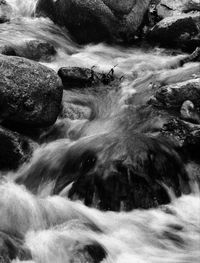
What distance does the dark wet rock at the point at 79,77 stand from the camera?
10.9 m

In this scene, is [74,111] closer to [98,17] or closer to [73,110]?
[73,110]

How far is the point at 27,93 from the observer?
870 centimetres

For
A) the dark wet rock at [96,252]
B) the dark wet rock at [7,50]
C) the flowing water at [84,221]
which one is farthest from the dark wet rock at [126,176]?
the dark wet rock at [7,50]

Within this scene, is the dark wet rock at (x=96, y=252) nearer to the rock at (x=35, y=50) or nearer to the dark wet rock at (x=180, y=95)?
the dark wet rock at (x=180, y=95)

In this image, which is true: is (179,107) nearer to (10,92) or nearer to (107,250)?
(10,92)

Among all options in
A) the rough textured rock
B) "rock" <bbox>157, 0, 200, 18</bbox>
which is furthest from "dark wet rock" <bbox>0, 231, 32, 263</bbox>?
"rock" <bbox>157, 0, 200, 18</bbox>

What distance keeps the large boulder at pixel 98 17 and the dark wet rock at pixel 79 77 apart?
9.96ft

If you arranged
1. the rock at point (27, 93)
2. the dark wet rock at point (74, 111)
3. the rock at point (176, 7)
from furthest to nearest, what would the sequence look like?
the rock at point (176, 7) < the dark wet rock at point (74, 111) < the rock at point (27, 93)

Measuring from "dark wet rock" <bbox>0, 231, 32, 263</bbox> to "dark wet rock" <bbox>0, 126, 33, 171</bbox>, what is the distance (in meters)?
2.93

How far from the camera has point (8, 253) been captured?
5086 mm

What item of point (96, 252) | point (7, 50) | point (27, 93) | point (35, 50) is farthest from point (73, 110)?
point (96, 252)

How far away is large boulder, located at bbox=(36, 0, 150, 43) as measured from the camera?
13852 mm

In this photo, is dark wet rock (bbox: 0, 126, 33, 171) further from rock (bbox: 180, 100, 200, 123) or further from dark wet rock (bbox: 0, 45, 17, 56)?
dark wet rock (bbox: 0, 45, 17, 56)

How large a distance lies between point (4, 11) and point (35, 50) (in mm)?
3896
